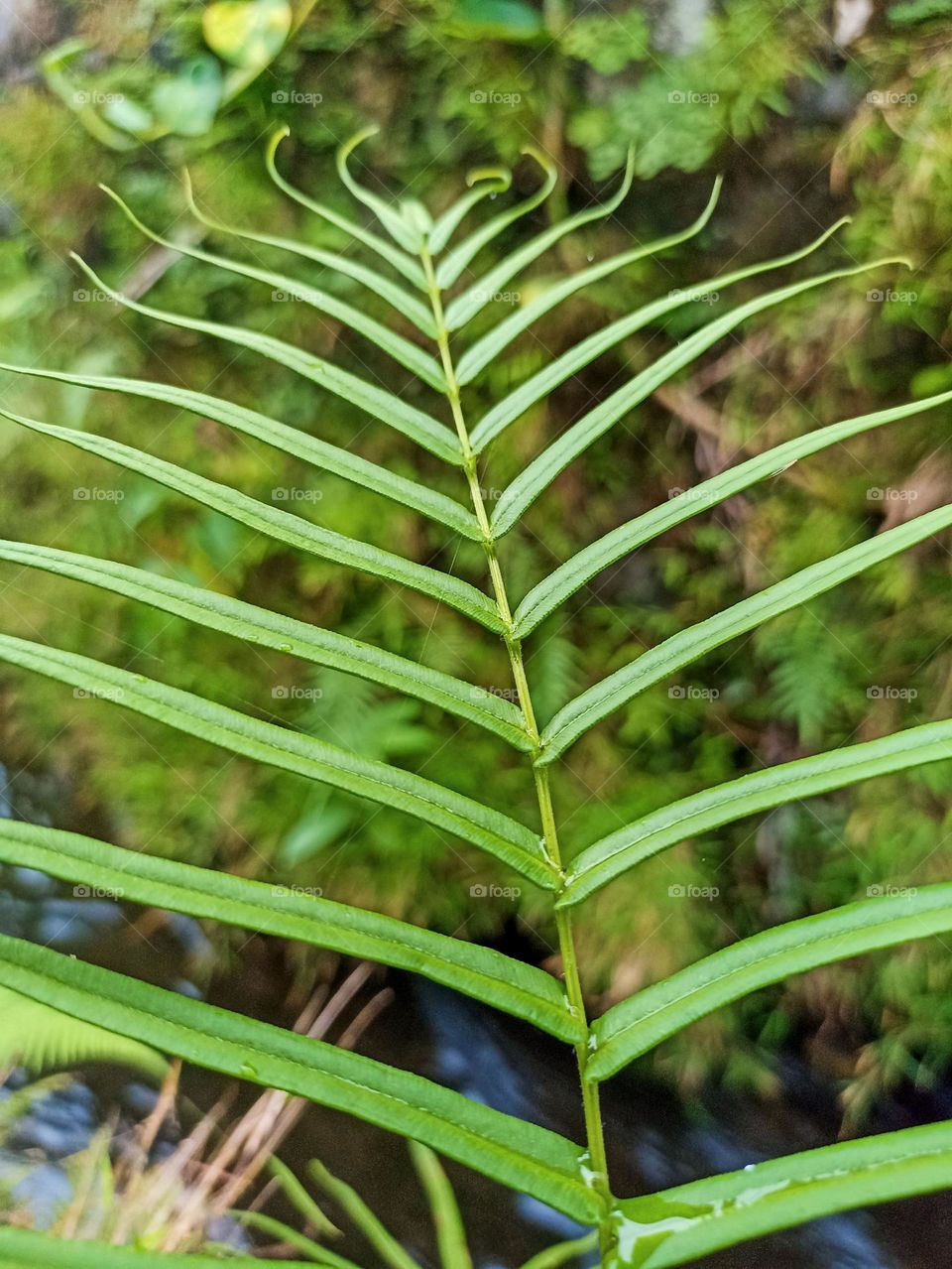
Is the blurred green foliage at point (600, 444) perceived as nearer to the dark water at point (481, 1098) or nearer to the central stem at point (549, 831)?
the dark water at point (481, 1098)

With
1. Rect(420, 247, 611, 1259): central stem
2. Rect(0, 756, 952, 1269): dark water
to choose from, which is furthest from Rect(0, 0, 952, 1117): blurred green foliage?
Rect(420, 247, 611, 1259): central stem

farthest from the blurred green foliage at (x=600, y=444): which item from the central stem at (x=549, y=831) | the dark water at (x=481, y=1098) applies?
the central stem at (x=549, y=831)

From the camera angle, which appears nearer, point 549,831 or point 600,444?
point 549,831

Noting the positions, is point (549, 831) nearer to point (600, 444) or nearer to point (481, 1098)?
point (600, 444)

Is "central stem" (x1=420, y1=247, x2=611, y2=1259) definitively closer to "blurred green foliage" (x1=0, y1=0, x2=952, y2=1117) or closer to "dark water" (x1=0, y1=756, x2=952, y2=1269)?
"blurred green foliage" (x1=0, y1=0, x2=952, y2=1117)

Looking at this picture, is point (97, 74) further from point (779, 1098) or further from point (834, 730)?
point (779, 1098)

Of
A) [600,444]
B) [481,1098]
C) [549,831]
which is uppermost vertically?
[600,444]

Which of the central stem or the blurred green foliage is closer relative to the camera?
the central stem

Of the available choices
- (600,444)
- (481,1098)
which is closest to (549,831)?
(600,444)
